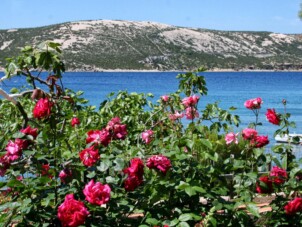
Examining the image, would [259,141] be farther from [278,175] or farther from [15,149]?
[15,149]

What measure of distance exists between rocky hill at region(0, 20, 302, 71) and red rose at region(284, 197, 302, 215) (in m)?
73.3

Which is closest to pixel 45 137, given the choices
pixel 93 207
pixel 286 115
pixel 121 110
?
pixel 93 207

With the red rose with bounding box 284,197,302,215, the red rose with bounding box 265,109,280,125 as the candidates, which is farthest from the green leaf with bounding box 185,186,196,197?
the red rose with bounding box 265,109,280,125

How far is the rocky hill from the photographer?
83.8 m

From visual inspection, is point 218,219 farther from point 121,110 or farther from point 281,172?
point 121,110

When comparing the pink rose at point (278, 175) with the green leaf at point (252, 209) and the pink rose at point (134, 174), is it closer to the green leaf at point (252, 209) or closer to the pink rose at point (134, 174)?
the green leaf at point (252, 209)

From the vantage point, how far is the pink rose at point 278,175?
2922 mm

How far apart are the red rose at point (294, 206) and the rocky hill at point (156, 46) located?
73280mm

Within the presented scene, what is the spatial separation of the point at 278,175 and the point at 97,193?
1.03 metres

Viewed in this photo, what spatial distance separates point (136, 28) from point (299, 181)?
95.7 meters

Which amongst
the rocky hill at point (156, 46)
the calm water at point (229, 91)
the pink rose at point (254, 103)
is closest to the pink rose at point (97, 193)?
the pink rose at point (254, 103)

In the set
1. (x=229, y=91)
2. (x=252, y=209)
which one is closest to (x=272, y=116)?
(x=252, y=209)

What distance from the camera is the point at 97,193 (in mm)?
2365

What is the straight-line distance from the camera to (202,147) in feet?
9.77
